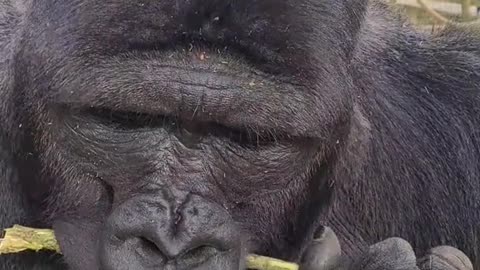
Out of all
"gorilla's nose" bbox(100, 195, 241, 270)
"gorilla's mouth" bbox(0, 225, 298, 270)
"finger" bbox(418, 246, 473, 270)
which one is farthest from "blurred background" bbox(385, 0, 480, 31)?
"gorilla's nose" bbox(100, 195, 241, 270)

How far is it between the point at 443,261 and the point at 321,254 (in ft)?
1.34

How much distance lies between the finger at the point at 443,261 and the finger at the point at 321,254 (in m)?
0.30

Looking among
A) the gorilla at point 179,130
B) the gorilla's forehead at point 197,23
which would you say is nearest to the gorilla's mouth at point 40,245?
the gorilla at point 179,130

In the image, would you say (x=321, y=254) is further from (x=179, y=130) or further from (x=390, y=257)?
(x=179, y=130)

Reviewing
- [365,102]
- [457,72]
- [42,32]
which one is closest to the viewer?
[42,32]

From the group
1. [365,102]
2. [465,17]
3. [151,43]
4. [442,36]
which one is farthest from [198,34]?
[465,17]

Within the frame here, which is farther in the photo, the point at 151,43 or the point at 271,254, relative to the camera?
the point at 271,254

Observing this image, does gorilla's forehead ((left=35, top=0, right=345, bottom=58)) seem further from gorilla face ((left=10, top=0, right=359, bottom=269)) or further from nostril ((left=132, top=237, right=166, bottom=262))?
nostril ((left=132, top=237, right=166, bottom=262))

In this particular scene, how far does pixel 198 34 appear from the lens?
2.34m

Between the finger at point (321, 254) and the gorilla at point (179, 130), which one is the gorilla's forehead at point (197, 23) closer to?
the gorilla at point (179, 130)

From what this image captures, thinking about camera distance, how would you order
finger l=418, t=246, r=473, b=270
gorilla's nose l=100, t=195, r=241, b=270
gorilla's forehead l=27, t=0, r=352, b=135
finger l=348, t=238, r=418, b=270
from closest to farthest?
1. gorilla's nose l=100, t=195, r=241, b=270
2. gorilla's forehead l=27, t=0, r=352, b=135
3. finger l=348, t=238, r=418, b=270
4. finger l=418, t=246, r=473, b=270

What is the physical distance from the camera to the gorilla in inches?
91.4

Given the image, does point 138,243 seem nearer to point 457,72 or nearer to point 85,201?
point 85,201

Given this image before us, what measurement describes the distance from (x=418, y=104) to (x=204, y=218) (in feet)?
4.62
